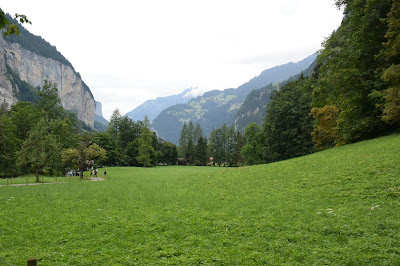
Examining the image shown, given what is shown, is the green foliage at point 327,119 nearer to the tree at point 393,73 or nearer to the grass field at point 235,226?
the tree at point 393,73

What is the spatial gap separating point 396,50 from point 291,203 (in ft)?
63.4

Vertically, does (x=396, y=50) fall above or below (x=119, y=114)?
below

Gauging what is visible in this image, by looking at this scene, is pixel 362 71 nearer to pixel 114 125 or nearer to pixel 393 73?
pixel 393 73

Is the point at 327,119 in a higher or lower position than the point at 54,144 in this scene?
higher

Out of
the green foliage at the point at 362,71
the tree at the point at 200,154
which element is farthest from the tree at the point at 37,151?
the tree at the point at 200,154

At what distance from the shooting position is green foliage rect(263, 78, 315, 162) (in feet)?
161

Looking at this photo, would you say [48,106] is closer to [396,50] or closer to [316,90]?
[316,90]

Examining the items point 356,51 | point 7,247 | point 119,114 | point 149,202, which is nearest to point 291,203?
point 149,202

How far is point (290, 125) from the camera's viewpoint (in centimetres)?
5156

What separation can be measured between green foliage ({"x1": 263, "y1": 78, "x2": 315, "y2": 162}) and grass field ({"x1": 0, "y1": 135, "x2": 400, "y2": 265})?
104ft

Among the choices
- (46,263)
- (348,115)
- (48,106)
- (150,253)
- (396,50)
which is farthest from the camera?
(48,106)

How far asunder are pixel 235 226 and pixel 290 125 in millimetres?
44516

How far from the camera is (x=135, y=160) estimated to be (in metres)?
88.2

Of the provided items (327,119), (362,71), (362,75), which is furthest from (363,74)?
(327,119)
